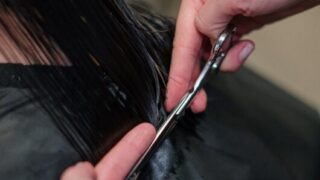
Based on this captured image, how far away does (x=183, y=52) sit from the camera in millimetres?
738

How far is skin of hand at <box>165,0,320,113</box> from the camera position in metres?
0.71

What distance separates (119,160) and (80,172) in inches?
1.9

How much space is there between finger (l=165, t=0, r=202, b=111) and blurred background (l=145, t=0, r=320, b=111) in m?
0.77

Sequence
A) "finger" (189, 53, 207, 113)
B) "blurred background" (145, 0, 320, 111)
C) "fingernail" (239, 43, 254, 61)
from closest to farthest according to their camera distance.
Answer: "finger" (189, 53, 207, 113), "fingernail" (239, 43, 254, 61), "blurred background" (145, 0, 320, 111)

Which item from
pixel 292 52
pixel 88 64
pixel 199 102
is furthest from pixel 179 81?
pixel 292 52

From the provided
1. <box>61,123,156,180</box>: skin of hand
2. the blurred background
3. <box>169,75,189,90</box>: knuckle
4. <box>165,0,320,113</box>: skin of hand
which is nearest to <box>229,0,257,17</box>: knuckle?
<box>165,0,320,113</box>: skin of hand

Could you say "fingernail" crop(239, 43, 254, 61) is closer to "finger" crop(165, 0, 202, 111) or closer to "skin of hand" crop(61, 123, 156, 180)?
"finger" crop(165, 0, 202, 111)

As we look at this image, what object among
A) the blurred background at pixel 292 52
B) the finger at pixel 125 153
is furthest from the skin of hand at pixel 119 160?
the blurred background at pixel 292 52

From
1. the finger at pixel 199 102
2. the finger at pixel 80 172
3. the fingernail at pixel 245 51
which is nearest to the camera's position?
the finger at pixel 80 172

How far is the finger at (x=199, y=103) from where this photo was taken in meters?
0.70

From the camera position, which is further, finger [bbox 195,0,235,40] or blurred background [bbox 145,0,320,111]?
blurred background [bbox 145,0,320,111]

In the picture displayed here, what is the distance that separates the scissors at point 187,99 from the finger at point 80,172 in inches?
1.8

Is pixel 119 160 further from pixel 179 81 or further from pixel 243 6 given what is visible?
pixel 243 6

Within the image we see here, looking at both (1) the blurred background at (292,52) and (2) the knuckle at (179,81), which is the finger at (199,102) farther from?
(1) the blurred background at (292,52)
